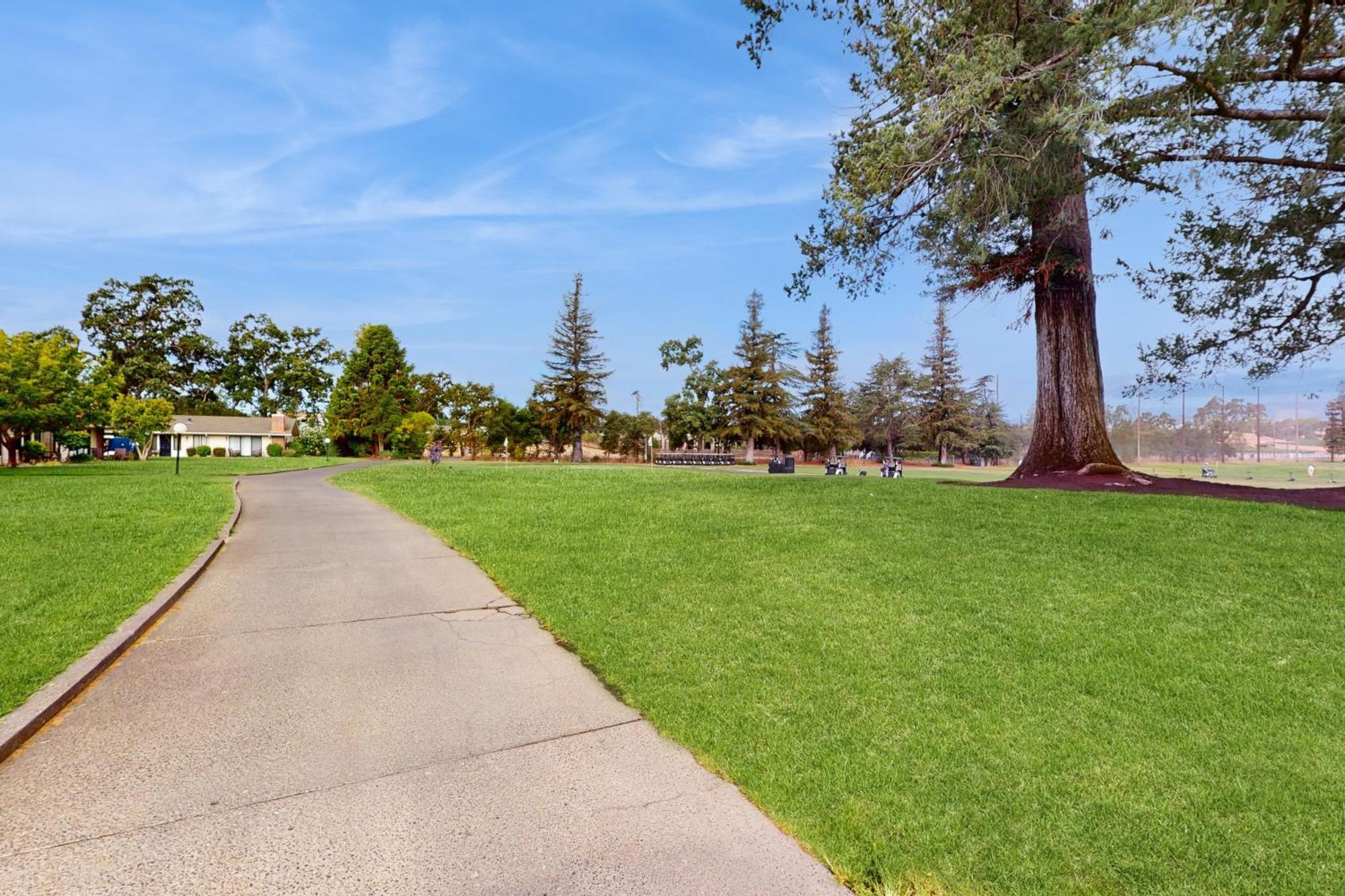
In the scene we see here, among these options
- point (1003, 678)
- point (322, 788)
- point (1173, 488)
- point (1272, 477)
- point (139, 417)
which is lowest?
point (322, 788)

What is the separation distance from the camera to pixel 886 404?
6256cm

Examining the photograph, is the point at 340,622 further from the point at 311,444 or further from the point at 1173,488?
the point at 311,444

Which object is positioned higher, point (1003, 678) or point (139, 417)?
point (139, 417)

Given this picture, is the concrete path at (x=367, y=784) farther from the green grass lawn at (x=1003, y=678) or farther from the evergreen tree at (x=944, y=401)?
the evergreen tree at (x=944, y=401)

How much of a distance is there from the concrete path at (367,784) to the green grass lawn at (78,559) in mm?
420

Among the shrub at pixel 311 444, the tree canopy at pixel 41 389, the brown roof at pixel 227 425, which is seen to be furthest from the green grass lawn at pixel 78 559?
the brown roof at pixel 227 425

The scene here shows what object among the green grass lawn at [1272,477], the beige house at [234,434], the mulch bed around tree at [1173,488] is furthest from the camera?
the beige house at [234,434]

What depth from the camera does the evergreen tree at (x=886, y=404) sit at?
202ft

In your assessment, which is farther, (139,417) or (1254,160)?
(139,417)

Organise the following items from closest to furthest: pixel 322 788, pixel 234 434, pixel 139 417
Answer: pixel 322 788, pixel 139 417, pixel 234 434

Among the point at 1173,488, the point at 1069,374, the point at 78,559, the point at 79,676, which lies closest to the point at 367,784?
the point at 79,676

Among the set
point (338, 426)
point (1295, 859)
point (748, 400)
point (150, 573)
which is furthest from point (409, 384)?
point (1295, 859)

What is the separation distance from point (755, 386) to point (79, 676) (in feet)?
159

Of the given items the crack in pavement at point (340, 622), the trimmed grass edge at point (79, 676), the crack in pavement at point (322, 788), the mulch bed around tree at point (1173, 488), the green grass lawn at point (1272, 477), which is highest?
the mulch bed around tree at point (1173, 488)
